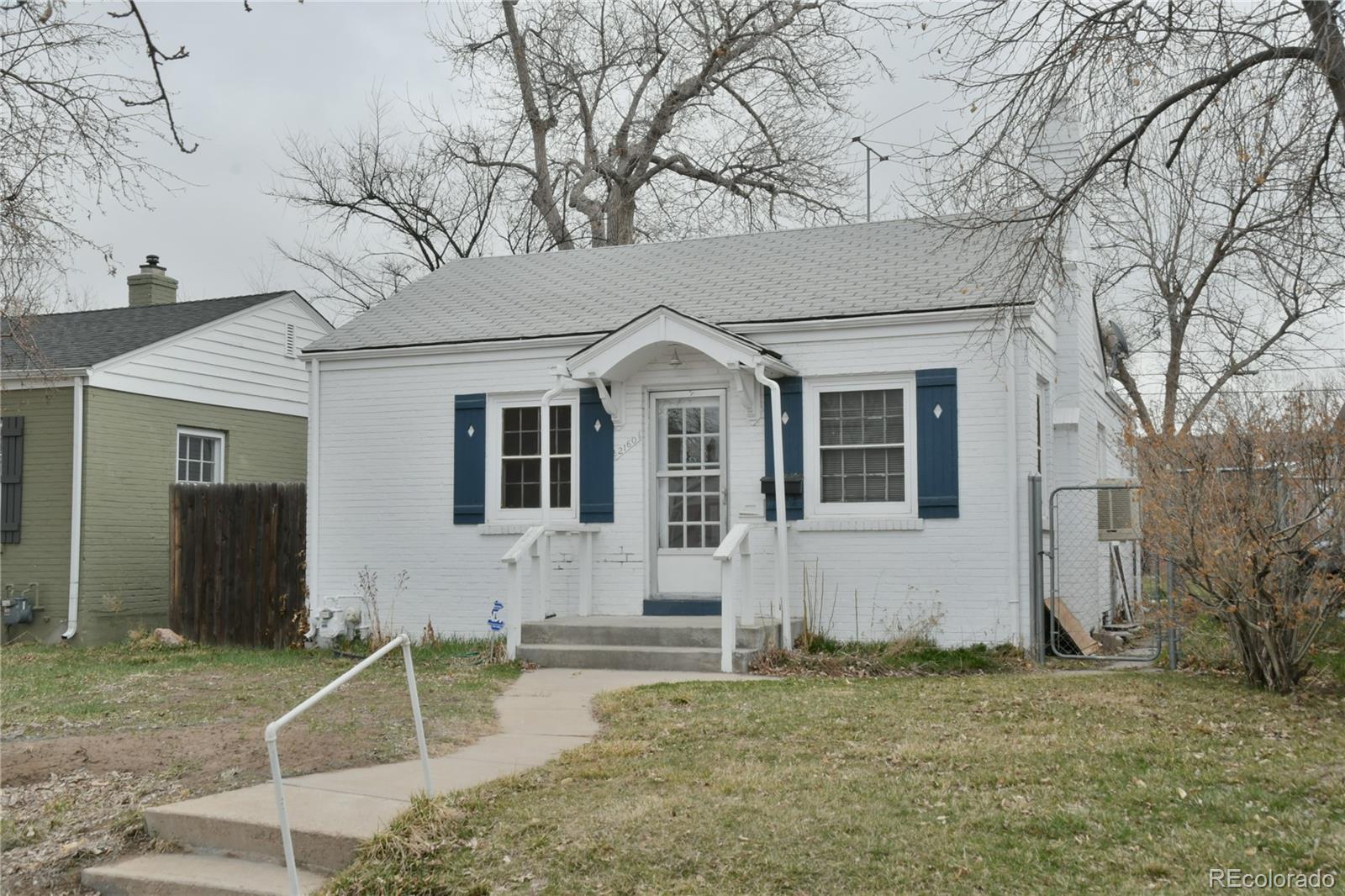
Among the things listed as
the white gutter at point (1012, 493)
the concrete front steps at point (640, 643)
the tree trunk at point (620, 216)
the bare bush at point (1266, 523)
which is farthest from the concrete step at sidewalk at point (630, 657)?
the tree trunk at point (620, 216)

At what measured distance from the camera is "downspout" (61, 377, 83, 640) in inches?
629

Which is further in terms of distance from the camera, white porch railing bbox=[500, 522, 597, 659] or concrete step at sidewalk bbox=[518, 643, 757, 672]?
white porch railing bbox=[500, 522, 597, 659]

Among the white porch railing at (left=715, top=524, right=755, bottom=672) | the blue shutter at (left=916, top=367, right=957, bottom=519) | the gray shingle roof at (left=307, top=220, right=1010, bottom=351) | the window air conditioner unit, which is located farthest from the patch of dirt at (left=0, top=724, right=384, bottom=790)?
the window air conditioner unit

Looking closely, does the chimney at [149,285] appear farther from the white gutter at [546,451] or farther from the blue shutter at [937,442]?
the blue shutter at [937,442]

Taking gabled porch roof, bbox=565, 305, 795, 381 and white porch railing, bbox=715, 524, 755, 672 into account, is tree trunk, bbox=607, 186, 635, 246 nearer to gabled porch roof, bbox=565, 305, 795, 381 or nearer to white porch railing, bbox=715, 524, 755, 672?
gabled porch roof, bbox=565, 305, 795, 381

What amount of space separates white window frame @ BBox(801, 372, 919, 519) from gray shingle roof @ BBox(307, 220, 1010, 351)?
700 millimetres

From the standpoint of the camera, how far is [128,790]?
7055 mm

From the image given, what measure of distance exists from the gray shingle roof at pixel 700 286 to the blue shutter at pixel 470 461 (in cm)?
82

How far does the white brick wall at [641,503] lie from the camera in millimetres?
11648

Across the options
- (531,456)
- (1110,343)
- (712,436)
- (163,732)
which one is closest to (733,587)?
(712,436)

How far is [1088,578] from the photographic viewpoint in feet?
45.8

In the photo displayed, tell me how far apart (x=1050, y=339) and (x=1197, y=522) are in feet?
16.6

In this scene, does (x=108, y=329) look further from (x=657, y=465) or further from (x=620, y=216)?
(x=620, y=216)

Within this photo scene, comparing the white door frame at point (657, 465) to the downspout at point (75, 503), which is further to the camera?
the downspout at point (75, 503)
